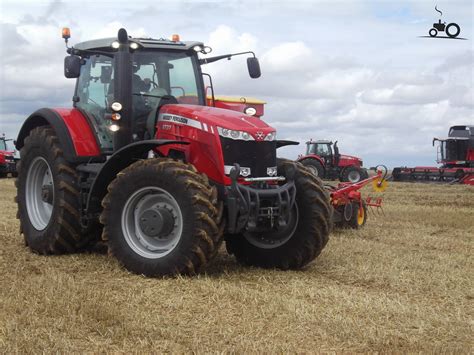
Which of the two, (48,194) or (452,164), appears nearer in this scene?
(48,194)

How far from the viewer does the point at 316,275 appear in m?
6.54

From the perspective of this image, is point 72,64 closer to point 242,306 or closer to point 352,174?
point 242,306

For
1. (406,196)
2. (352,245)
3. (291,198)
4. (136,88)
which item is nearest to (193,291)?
(291,198)

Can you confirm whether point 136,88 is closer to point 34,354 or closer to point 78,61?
point 78,61

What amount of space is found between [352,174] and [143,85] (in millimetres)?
21609

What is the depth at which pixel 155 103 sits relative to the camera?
7.04 metres

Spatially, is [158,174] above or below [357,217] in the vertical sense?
above

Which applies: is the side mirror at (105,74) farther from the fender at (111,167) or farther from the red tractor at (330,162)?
the red tractor at (330,162)

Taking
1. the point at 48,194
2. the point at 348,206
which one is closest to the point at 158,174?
the point at 48,194

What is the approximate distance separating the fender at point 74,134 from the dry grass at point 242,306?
1112 mm

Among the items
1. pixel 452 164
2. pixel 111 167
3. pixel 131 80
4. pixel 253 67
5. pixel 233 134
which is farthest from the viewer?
pixel 452 164

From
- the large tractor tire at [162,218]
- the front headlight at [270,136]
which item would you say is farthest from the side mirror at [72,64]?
the front headlight at [270,136]

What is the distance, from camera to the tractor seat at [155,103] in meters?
6.94

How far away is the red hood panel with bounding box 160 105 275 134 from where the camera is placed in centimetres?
634
